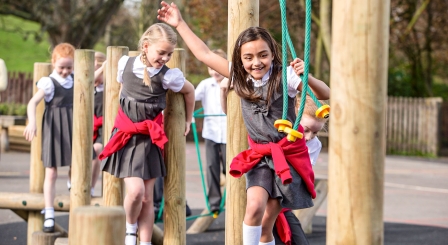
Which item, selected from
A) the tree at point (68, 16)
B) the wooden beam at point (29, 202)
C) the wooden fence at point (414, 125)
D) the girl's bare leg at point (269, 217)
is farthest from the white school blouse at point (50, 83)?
the tree at point (68, 16)

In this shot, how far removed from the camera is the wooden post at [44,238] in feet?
18.4

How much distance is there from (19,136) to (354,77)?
43.8ft

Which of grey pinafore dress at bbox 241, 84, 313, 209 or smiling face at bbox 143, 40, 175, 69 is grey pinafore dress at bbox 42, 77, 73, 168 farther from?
grey pinafore dress at bbox 241, 84, 313, 209

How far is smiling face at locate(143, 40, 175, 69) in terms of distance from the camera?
4.60 m

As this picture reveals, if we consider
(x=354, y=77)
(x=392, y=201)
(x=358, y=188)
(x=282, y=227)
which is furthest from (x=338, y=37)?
(x=392, y=201)

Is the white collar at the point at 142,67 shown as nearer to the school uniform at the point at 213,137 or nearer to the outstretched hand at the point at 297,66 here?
the outstretched hand at the point at 297,66

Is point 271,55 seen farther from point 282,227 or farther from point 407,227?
point 407,227

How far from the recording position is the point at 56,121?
239 inches

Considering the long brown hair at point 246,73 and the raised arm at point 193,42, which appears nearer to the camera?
the long brown hair at point 246,73

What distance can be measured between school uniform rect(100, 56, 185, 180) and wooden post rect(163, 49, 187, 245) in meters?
0.06

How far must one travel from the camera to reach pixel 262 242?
4.00 m

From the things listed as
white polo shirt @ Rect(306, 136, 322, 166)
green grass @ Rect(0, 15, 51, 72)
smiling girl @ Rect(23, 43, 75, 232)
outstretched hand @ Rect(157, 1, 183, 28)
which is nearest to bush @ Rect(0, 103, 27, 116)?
smiling girl @ Rect(23, 43, 75, 232)

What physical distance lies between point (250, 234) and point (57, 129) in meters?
2.78

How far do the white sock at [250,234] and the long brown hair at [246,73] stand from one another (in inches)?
25.2
